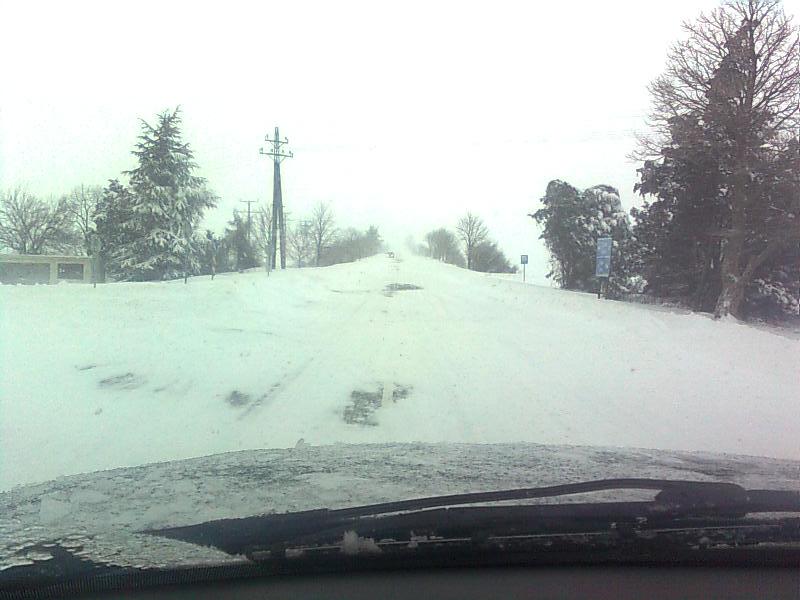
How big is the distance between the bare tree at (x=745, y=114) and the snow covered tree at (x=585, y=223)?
9.52 metres

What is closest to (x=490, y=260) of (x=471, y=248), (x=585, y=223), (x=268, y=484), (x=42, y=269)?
(x=471, y=248)

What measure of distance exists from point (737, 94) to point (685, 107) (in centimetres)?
146

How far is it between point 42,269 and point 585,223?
22815mm

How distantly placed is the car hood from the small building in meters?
17.4

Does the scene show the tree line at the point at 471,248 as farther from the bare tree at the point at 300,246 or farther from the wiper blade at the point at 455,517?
the wiper blade at the point at 455,517

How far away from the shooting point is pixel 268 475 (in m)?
4.38

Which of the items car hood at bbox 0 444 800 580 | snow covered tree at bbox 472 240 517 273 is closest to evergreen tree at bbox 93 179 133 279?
snow covered tree at bbox 472 240 517 273

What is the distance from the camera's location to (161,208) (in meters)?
33.7

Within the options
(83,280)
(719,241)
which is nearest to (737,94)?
(719,241)

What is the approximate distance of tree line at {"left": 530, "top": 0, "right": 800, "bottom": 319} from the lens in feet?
64.0

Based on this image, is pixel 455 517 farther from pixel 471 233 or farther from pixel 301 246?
pixel 301 246

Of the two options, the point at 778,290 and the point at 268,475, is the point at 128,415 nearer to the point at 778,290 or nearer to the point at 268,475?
the point at 268,475

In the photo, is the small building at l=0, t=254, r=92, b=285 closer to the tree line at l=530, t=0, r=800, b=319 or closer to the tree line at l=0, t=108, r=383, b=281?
the tree line at l=0, t=108, r=383, b=281

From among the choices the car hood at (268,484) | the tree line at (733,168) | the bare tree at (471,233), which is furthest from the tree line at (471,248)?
the car hood at (268,484)
